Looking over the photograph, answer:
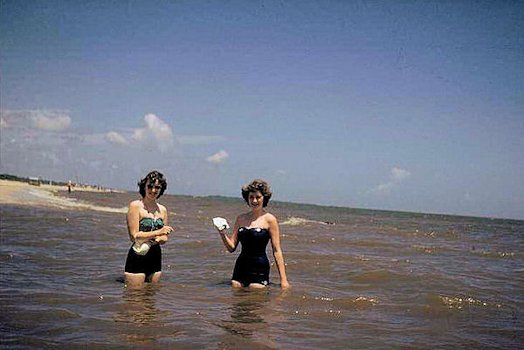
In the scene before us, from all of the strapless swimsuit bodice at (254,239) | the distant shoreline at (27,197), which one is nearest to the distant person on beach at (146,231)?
the strapless swimsuit bodice at (254,239)

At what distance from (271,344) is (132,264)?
3302mm

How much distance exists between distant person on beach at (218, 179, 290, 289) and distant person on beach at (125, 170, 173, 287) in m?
1.07

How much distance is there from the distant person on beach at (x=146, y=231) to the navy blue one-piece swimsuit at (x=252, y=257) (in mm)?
1208

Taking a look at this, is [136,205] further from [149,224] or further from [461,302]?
[461,302]

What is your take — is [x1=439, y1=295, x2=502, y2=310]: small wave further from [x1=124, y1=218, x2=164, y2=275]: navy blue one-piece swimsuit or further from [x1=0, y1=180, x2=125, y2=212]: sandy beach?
[x1=0, y1=180, x2=125, y2=212]: sandy beach

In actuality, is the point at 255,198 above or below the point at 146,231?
above

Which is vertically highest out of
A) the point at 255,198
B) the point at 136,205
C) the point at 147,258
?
the point at 255,198

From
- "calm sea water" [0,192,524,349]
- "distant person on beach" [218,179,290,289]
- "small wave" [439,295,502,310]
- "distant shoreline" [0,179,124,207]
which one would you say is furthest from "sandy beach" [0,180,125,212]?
"small wave" [439,295,502,310]

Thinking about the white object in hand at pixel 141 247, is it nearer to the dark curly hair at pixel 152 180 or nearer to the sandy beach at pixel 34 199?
the dark curly hair at pixel 152 180

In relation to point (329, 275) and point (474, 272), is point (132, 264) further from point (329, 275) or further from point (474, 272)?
point (474, 272)

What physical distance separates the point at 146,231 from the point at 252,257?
1.71 metres

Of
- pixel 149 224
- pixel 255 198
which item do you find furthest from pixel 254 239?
pixel 149 224

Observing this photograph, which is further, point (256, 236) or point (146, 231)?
point (256, 236)

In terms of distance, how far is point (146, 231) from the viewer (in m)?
7.08
